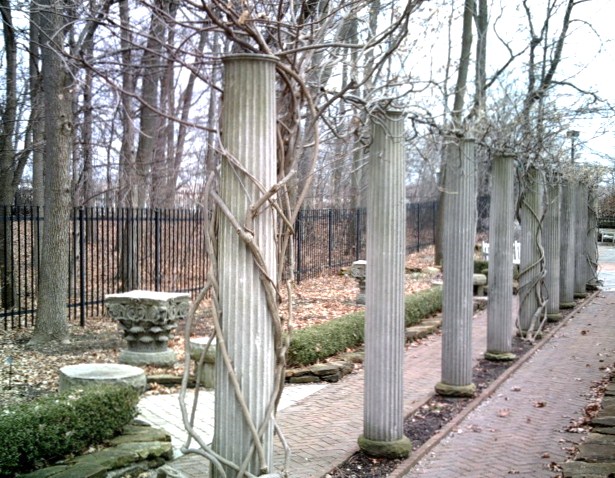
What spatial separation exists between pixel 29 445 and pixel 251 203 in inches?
97.4

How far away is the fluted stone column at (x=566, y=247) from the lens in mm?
15562

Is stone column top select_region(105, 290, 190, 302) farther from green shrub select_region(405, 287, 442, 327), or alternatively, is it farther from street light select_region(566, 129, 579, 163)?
street light select_region(566, 129, 579, 163)

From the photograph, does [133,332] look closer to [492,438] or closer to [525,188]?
[492,438]

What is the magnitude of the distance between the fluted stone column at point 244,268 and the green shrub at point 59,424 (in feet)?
5.94

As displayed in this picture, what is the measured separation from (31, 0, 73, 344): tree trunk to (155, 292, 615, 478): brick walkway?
460cm

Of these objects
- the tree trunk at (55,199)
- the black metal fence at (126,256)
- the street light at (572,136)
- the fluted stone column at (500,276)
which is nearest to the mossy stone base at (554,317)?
the street light at (572,136)

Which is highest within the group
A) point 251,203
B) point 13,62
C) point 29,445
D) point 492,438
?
point 13,62

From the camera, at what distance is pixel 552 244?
1355 cm

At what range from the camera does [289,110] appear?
3.74 meters

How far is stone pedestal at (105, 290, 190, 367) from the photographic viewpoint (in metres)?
8.73

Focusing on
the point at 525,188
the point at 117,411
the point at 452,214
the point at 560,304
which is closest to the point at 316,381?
the point at 452,214

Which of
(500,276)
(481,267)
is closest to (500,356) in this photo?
(500,276)

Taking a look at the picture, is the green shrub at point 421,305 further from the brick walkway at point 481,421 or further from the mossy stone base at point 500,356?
the mossy stone base at point 500,356

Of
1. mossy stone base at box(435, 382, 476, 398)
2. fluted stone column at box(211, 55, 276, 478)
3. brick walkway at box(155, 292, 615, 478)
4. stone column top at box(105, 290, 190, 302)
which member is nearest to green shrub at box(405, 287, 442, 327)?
brick walkway at box(155, 292, 615, 478)
